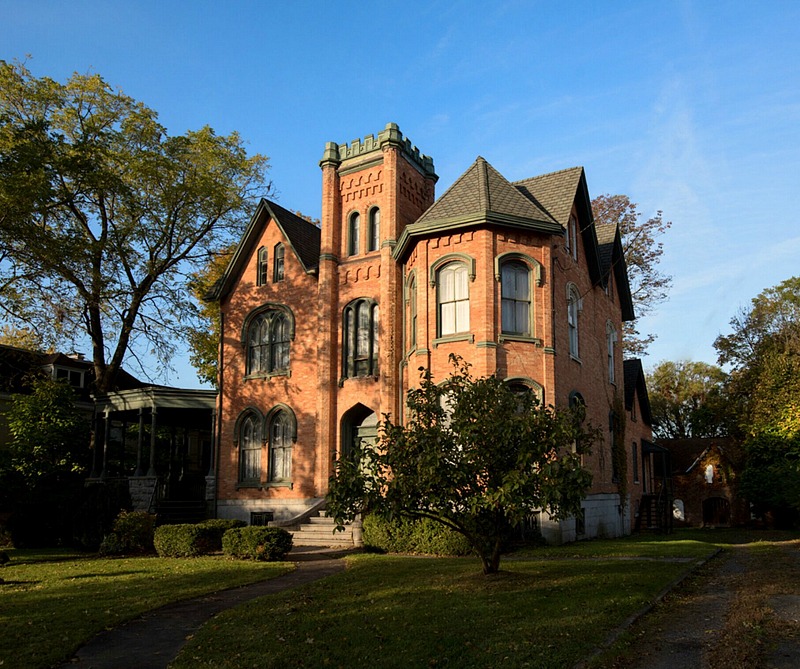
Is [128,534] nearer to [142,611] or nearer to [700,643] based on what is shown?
[142,611]

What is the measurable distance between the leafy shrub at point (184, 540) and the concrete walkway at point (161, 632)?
202 inches

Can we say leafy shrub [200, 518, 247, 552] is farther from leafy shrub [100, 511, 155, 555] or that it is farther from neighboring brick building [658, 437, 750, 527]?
neighboring brick building [658, 437, 750, 527]

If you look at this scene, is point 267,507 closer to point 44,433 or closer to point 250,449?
point 250,449

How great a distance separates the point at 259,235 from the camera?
28.5 meters

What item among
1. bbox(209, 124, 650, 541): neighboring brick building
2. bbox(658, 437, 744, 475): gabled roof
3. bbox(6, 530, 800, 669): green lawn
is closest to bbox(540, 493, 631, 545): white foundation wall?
bbox(209, 124, 650, 541): neighboring brick building

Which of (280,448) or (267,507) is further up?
(280,448)

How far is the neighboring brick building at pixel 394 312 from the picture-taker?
840 inches

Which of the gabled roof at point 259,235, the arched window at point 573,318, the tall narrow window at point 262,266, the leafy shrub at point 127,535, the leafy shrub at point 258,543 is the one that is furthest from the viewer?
the tall narrow window at point 262,266

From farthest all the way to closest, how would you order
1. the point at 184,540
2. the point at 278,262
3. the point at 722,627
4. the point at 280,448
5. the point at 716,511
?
the point at 716,511, the point at 278,262, the point at 280,448, the point at 184,540, the point at 722,627

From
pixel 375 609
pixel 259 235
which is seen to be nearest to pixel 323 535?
pixel 375 609

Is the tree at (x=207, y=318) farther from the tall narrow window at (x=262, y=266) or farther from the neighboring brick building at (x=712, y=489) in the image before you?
the neighboring brick building at (x=712, y=489)

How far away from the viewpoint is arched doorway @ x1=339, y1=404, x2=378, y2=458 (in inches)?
989

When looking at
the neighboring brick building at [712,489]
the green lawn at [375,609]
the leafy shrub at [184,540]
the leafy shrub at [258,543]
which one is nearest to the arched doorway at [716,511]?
the neighboring brick building at [712,489]

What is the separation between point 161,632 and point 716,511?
37644 millimetres
